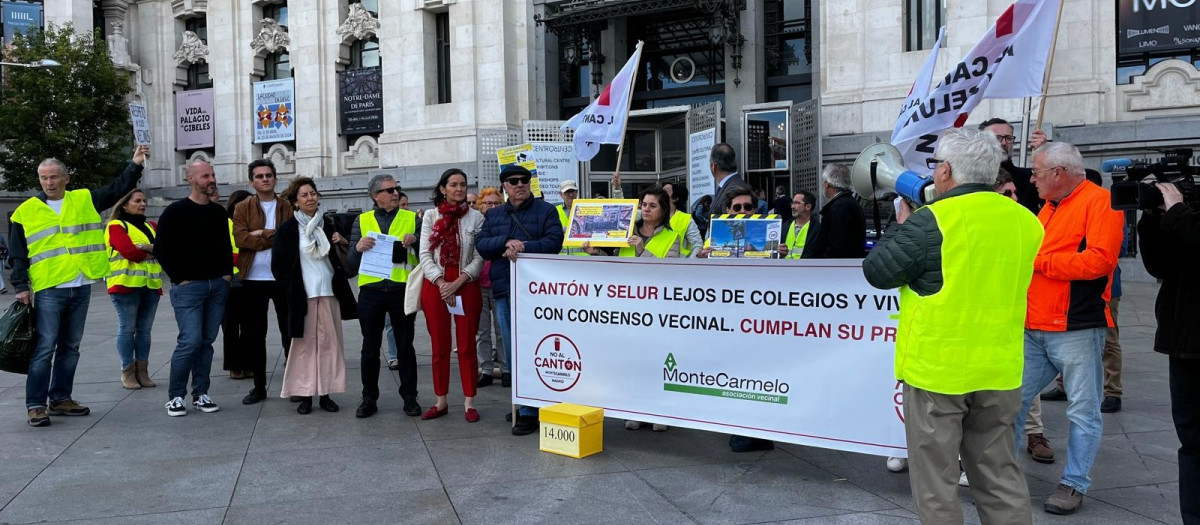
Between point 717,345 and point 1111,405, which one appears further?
point 1111,405

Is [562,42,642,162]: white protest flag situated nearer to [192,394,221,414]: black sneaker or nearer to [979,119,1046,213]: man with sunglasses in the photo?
[979,119,1046,213]: man with sunglasses

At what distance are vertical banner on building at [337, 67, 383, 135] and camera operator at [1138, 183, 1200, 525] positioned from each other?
69.0 ft

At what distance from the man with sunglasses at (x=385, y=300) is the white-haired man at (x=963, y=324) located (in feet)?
14.7

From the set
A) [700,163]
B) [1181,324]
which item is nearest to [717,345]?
[1181,324]

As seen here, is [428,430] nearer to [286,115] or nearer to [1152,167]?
[1152,167]

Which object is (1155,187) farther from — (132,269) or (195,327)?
(132,269)

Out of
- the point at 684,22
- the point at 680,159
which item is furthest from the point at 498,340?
the point at 684,22

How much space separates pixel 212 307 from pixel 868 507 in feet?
18.6

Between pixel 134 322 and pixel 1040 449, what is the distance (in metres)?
8.02

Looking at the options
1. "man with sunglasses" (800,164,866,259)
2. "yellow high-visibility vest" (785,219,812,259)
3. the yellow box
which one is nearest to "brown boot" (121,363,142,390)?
the yellow box

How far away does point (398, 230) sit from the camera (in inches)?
282

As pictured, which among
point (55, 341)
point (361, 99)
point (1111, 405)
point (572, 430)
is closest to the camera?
point (572, 430)

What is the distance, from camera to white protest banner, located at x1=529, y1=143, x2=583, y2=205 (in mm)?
15883

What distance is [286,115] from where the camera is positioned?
25141mm
